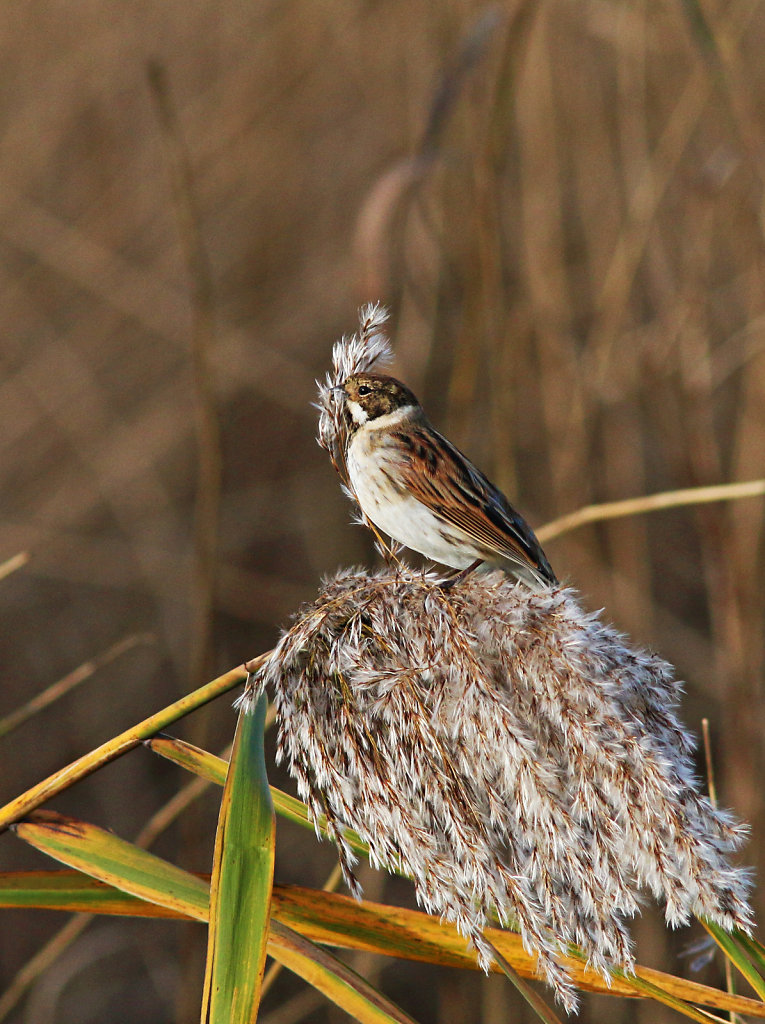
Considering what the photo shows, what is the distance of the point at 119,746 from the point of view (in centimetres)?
89

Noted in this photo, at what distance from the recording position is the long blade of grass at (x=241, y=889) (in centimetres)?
77

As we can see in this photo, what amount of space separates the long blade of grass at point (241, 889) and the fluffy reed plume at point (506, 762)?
9 centimetres

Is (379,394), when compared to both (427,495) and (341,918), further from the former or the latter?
(341,918)

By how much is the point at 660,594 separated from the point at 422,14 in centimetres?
287

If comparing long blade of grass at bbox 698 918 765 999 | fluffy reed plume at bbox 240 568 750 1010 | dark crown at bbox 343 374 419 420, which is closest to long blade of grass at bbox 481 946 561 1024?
fluffy reed plume at bbox 240 568 750 1010

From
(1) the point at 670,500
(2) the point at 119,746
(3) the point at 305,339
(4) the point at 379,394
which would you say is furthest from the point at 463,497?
(3) the point at 305,339

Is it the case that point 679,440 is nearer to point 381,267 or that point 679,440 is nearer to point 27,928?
point 381,267

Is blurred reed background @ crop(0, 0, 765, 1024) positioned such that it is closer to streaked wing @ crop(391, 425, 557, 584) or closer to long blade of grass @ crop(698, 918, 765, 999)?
streaked wing @ crop(391, 425, 557, 584)

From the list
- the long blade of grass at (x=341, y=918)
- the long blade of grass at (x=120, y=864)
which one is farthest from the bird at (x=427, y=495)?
the long blade of grass at (x=120, y=864)

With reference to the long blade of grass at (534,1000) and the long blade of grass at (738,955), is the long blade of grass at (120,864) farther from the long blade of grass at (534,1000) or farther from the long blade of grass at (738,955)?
the long blade of grass at (738,955)

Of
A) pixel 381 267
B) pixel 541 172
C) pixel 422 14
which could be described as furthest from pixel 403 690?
pixel 422 14

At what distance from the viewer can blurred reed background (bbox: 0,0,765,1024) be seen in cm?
247

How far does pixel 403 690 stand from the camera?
0.99 metres

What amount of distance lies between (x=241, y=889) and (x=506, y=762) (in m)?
0.29
